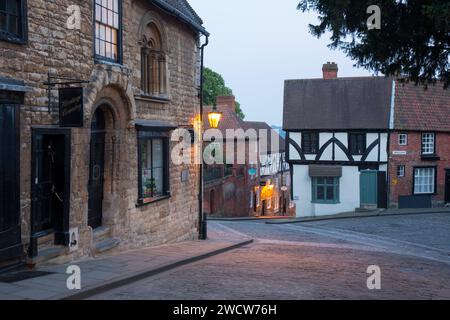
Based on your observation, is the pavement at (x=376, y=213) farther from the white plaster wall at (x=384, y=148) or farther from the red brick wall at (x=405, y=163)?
the white plaster wall at (x=384, y=148)

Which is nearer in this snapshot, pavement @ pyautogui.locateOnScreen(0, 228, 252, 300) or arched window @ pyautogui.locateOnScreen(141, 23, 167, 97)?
pavement @ pyautogui.locateOnScreen(0, 228, 252, 300)

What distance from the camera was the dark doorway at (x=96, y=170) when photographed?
1078cm

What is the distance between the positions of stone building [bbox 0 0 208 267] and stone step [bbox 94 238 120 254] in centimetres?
3

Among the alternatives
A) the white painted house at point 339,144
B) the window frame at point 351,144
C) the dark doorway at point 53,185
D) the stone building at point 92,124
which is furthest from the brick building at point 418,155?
the dark doorway at point 53,185

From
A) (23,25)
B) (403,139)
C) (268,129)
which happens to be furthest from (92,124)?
(268,129)

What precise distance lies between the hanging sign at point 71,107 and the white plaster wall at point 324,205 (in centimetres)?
2339

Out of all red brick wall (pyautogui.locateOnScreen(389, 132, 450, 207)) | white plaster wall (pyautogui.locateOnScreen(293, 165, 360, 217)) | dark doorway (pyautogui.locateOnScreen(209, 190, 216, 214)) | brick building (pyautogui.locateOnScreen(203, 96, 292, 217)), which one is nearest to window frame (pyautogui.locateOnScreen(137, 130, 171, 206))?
brick building (pyautogui.locateOnScreen(203, 96, 292, 217))

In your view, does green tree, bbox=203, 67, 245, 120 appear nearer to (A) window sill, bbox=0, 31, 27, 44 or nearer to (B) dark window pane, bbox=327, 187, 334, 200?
(B) dark window pane, bbox=327, 187, 334, 200

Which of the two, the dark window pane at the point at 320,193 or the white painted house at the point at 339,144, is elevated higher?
the white painted house at the point at 339,144

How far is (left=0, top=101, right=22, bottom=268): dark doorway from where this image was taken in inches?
300

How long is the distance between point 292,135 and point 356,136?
373 cm
